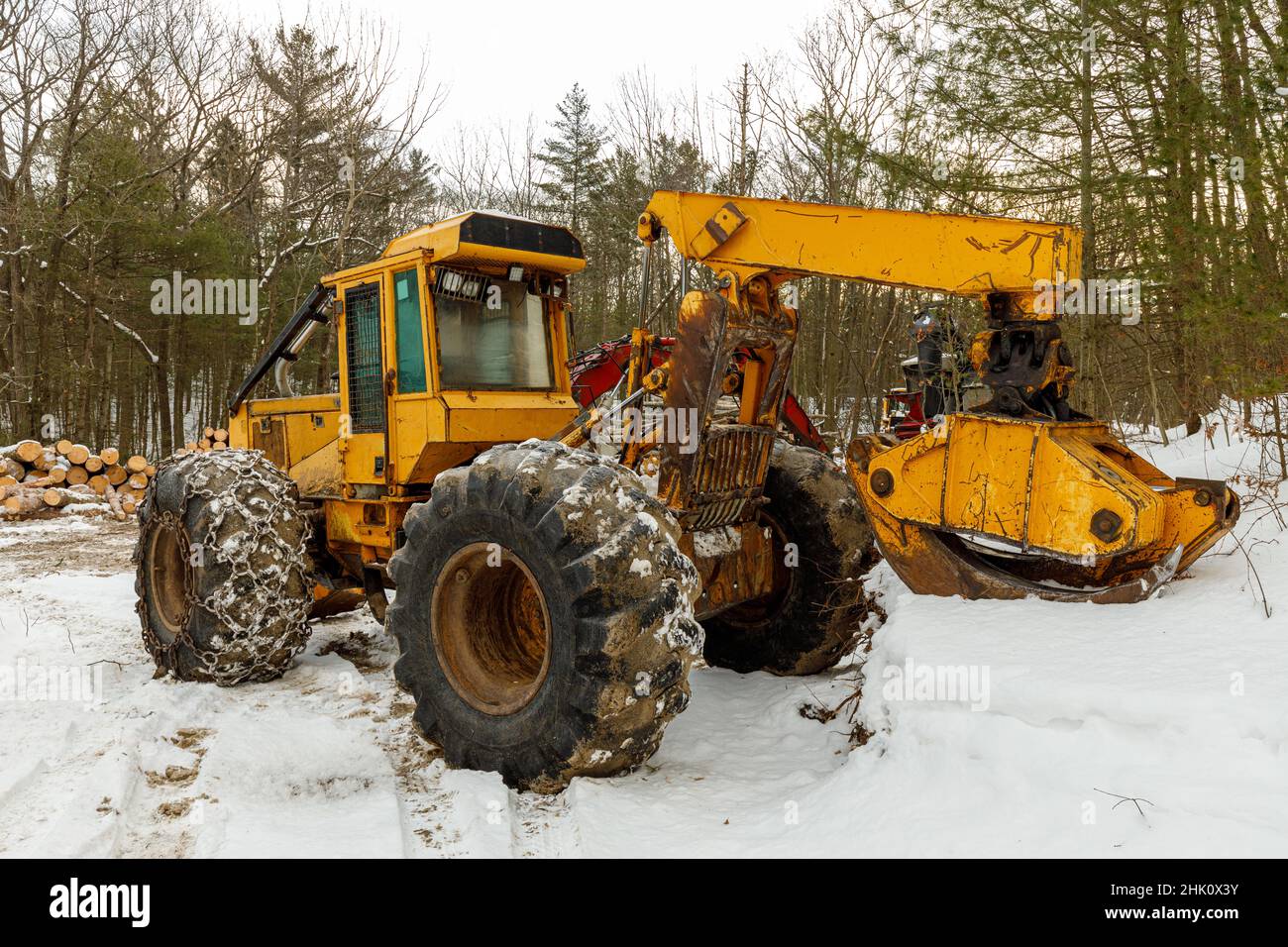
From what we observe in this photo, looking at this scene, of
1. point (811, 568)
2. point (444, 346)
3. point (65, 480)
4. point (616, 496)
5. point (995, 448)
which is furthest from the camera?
point (65, 480)

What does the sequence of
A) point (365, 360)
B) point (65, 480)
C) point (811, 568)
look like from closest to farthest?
point (811, 568), point (365, 360), point (65, 480)

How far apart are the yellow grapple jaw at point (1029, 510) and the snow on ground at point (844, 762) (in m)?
0.16

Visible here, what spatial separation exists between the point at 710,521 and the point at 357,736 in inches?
80.9

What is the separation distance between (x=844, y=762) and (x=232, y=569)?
11.3 ft

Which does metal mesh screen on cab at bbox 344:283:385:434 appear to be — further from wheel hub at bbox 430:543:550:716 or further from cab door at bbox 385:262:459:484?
wheel hub at bbox 430:543:550:716

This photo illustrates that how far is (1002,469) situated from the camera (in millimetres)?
Result: 3682

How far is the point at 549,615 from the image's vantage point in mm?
3527

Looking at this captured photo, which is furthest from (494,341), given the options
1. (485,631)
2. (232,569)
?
(232,569)

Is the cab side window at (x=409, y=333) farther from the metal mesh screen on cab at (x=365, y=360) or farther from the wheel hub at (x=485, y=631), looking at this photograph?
→ the wheel hub at (x=485, y=631)

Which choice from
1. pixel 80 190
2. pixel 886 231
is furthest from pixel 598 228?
pixel 886 231

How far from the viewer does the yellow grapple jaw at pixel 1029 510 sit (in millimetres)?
3412

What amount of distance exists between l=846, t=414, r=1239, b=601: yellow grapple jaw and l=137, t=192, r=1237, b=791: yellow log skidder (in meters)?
0.01

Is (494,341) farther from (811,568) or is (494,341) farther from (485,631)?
(811,568)

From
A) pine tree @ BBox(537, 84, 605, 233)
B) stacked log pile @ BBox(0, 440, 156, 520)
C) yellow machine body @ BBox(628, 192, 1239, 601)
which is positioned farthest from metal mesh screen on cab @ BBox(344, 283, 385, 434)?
pine tree @ BBox(537, 84, 605, 233)
